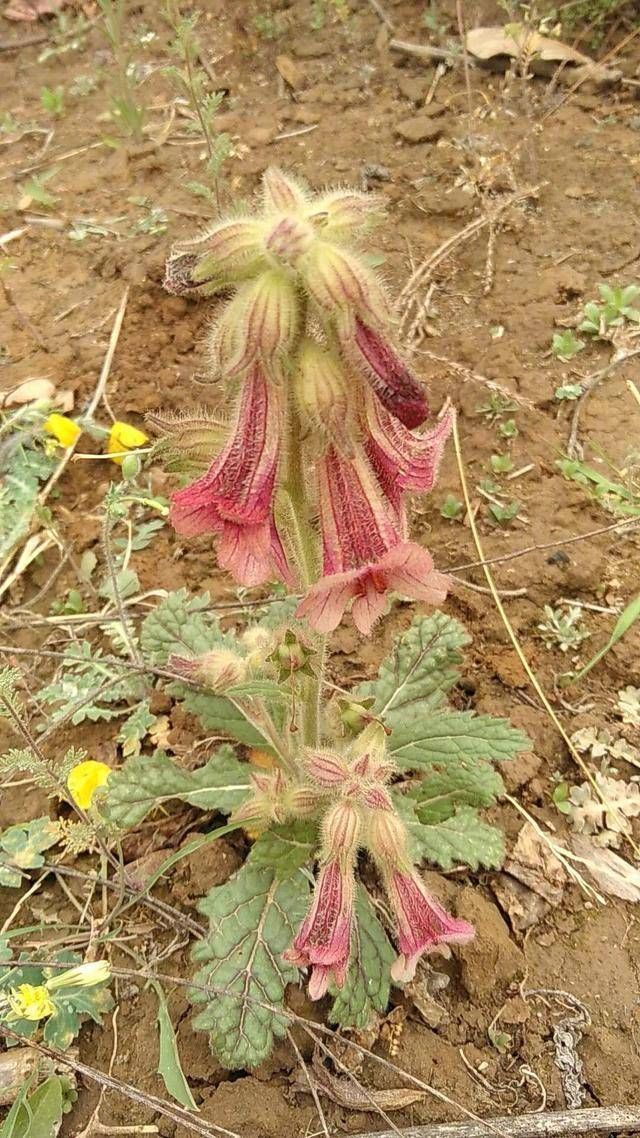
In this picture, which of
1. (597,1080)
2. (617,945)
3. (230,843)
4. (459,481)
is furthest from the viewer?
(459,481)

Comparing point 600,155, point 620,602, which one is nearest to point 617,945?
point 620,602

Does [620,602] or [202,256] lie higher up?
[202,256]

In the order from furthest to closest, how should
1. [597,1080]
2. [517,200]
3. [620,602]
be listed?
[517,200] < [620,602] < [597,1080]

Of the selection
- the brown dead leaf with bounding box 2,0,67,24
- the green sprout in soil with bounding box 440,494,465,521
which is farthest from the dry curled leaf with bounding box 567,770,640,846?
the brown dead leaf with bounding box 2,0,67,24

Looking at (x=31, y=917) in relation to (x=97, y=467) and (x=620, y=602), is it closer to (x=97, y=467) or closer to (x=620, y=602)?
(x=97, y=467)

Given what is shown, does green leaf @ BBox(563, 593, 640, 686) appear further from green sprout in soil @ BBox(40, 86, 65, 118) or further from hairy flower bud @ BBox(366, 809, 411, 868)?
green sprout in soil @ BBox(40, 86, 65, 118)

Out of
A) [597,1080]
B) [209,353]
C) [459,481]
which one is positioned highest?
[209,353]

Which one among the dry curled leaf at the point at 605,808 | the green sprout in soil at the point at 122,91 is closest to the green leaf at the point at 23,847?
the dry curled leaf at the point at 605,808
